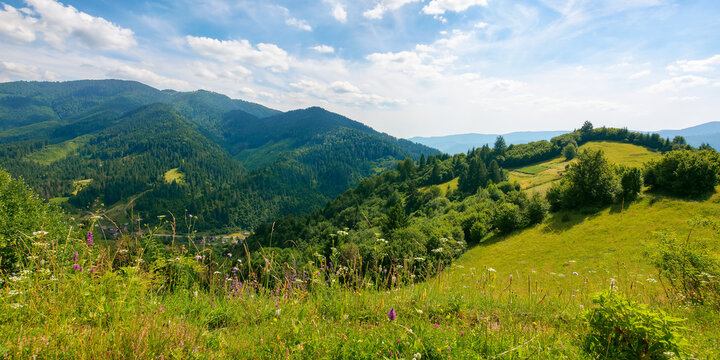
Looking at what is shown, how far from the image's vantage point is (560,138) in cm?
10269

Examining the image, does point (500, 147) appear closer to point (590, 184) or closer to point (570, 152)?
point (570, 152)

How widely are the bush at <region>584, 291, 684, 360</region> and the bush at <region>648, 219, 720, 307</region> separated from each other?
10.8 ft

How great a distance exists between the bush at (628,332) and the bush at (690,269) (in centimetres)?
328

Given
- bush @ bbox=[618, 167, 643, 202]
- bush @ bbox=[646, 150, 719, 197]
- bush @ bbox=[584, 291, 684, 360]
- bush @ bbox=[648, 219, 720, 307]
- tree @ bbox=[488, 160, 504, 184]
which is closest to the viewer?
bush @ bbox=[584, 291, 684, 360]

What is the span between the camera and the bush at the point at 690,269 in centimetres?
502

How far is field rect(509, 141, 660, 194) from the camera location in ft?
227

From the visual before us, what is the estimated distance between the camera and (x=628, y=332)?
2.88 metres

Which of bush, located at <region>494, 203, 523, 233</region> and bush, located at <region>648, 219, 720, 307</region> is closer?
bush, located at <region>648, 219, 720, 307</region>

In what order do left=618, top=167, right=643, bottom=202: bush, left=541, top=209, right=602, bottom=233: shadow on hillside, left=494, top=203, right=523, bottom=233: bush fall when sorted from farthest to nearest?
left=494, top=203, right=523, bottom=233: bush → left=541, top=209, right=602, bottom=233: shadow on hillside → left=618, top=167, right=643, bottom=202: bush

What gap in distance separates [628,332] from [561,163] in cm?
10184

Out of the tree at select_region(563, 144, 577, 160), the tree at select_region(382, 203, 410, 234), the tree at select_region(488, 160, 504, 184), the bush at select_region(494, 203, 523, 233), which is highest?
the tree at select_region(563, 144, 577, 160)

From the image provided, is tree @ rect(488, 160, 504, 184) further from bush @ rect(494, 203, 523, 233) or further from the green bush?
the green bush

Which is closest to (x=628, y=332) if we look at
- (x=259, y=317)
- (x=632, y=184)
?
(x=259, y=317)

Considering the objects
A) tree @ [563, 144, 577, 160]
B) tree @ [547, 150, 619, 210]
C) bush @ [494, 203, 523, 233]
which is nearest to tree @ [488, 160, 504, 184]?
tree @ [563, 144, 577, 160]
